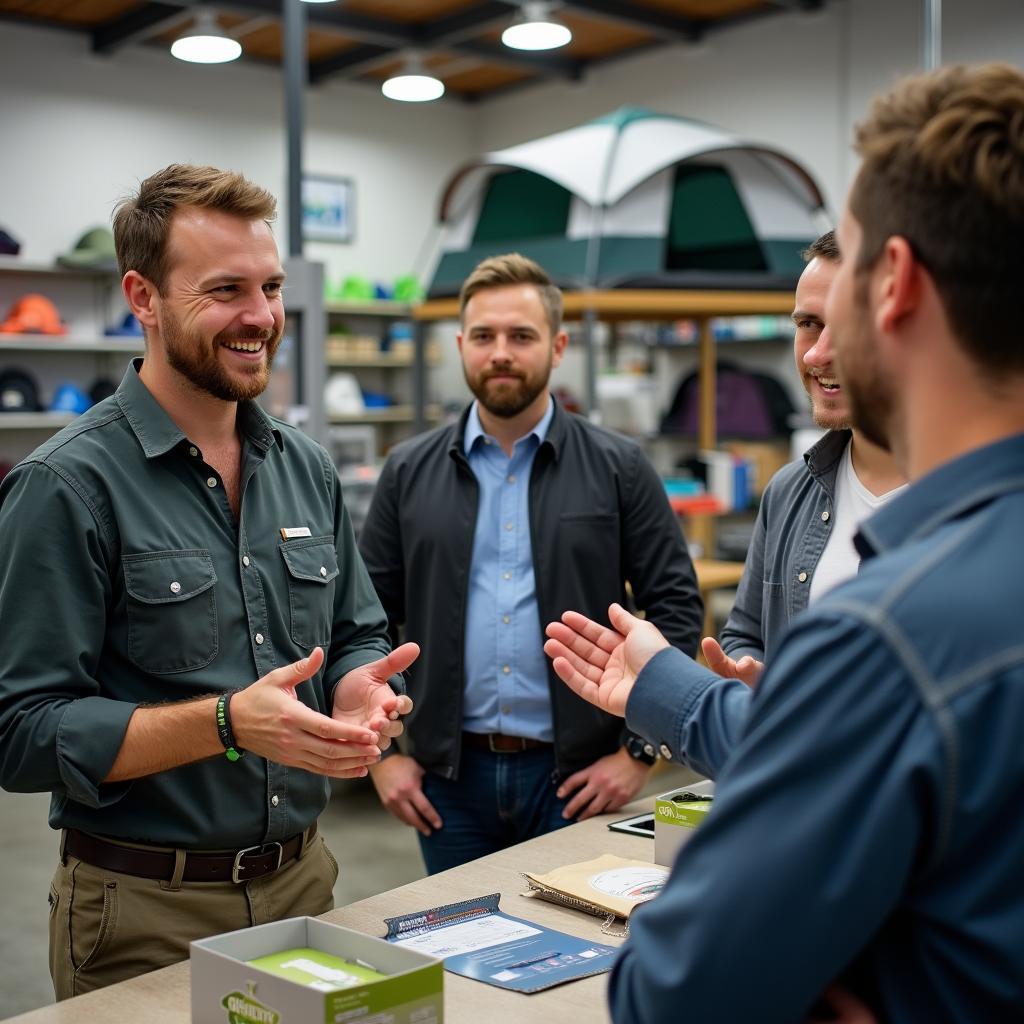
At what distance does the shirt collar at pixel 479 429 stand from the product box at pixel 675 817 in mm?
1165

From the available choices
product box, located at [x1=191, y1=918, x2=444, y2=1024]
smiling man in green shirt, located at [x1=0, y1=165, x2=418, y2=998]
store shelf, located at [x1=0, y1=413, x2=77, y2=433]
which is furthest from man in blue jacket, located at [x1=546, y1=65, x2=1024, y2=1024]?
store shelf, located at [x1=0, y1=413, x2=77, y2=433]

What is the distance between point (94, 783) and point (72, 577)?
1.01ft

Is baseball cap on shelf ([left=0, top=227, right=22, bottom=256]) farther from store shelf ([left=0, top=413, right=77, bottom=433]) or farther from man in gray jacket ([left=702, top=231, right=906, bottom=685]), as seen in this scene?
man in gray jacket ([left=702, top=231, right=906, bottom=685])

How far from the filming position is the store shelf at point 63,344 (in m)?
8.47

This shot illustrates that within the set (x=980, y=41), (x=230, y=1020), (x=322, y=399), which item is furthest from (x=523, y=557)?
(x=980, y=41)

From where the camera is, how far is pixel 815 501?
2238 millimetres

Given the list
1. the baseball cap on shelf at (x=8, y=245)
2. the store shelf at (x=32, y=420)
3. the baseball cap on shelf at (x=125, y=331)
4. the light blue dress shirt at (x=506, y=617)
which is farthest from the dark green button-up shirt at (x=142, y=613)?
the baseball cap on shelf at (x=125, y=331)

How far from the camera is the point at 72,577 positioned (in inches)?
71.7

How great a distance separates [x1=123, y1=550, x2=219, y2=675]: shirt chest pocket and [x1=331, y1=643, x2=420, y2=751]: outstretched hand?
25 cm

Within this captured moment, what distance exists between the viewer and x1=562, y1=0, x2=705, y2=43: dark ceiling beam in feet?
29.7

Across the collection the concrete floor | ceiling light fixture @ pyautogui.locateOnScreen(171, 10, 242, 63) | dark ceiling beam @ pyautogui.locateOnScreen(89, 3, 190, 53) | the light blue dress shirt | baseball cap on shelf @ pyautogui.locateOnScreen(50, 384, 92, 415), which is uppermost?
dark ceiling beam @ pyautogui.locateOnScreen(89, 3, 190, 53)

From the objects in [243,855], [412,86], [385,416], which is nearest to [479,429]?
[243,855]

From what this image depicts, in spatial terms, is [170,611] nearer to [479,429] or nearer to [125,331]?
[479,429]

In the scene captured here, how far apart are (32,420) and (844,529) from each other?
295 inches
